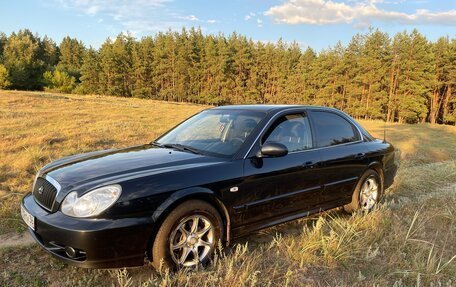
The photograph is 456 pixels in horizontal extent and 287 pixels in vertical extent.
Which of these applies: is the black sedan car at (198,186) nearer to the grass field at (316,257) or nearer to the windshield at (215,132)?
the windshield at (215,132)

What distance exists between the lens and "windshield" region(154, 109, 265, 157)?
4105mm

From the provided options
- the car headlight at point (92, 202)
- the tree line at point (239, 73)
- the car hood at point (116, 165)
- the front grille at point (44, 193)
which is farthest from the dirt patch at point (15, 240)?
the tree line at point (239, 73)

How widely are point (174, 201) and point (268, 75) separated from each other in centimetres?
6598

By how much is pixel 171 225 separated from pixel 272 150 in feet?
4.35

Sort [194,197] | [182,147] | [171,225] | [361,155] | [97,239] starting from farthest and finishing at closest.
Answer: [361,155], [182,147], [194,197], [171,225], [97,239]

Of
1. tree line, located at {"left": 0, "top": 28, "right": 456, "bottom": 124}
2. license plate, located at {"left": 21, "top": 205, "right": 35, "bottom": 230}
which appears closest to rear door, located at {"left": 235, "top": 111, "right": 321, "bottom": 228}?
license plate, located at {"left": 21, "top": 205, "right": 35, "bottom": 230}

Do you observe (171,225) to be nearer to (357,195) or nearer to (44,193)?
(44,193)

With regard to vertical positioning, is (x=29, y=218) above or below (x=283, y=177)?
below

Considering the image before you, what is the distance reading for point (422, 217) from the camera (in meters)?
4.99

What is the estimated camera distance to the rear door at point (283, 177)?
153 inches

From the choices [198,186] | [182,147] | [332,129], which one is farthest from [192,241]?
[332,129]

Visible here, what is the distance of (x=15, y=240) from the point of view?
4113mm

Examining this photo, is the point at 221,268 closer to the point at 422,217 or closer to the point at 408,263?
the point at 408,263

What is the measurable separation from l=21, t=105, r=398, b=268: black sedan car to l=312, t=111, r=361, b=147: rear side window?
0.7 inches
